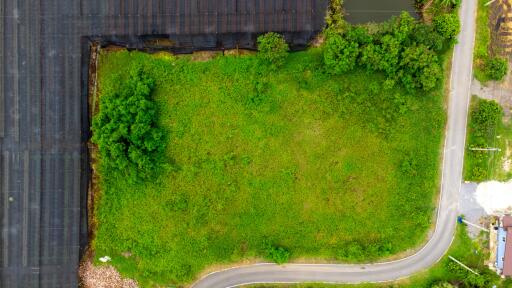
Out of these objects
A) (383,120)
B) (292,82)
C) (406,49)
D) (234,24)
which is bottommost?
(383,120)

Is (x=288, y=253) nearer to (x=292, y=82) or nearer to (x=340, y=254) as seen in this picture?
(x=340, y=254)

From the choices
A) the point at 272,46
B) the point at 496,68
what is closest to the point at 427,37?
the point at 496,68

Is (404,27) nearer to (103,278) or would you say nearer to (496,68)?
(496,68)

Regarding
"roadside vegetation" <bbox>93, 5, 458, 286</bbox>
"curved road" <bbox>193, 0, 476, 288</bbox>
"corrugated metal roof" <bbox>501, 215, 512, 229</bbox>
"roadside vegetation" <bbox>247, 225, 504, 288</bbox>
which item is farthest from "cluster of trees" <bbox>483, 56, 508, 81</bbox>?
"roadside vegetation" <bbox>247, 225, 504, 288</bbox>

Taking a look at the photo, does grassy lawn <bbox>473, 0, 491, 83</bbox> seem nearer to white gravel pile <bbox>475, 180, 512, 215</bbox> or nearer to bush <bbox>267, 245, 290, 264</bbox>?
white gravel pile <bbox>475, 180, 512, 215</bbox>

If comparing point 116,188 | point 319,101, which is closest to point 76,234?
point 116,188
